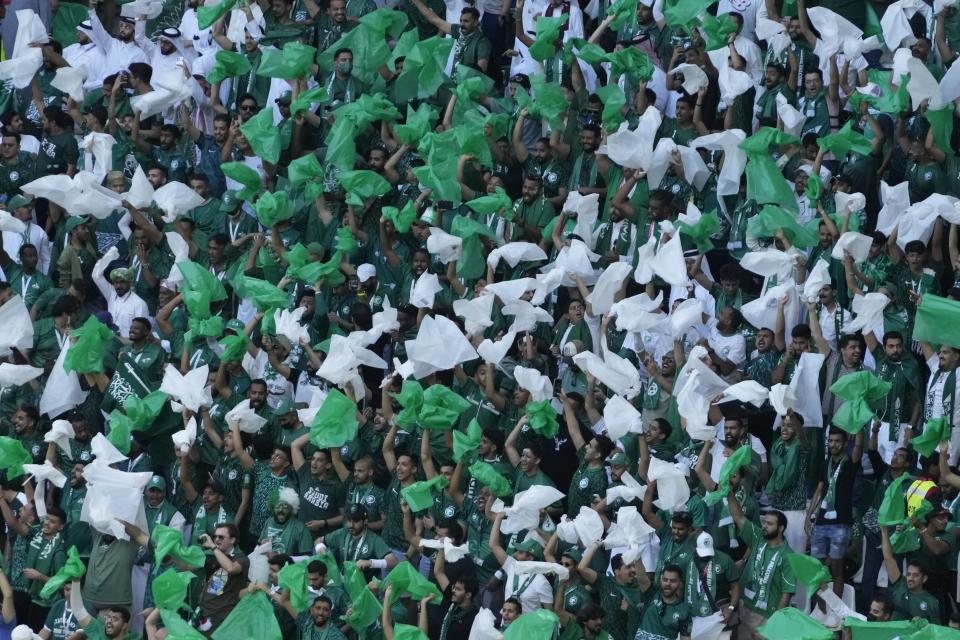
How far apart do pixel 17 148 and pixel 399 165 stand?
279 cm

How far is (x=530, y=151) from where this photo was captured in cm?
1499

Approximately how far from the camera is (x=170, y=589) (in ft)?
39.9

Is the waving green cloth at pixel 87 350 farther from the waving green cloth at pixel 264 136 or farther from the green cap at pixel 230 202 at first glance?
the waving green cloth at pixel 264 136

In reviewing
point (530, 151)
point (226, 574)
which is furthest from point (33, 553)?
point (530, 151)

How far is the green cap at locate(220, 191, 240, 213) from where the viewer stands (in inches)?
593

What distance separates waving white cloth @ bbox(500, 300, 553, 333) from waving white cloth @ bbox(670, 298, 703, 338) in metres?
0.86

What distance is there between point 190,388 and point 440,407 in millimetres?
1562

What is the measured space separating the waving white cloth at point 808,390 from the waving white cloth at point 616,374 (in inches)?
34.9

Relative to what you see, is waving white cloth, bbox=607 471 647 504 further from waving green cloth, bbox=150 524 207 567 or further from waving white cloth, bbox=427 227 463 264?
waving white cloth, bbox=427 227 463 264

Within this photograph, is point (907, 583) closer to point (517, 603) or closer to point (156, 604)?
point (517, 603)

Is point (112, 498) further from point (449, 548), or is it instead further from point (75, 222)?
point (75, 222)

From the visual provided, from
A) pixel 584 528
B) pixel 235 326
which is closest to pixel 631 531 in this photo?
pixel 584 528

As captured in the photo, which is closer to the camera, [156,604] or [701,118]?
[156,604]

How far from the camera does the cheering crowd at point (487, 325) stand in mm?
12078
